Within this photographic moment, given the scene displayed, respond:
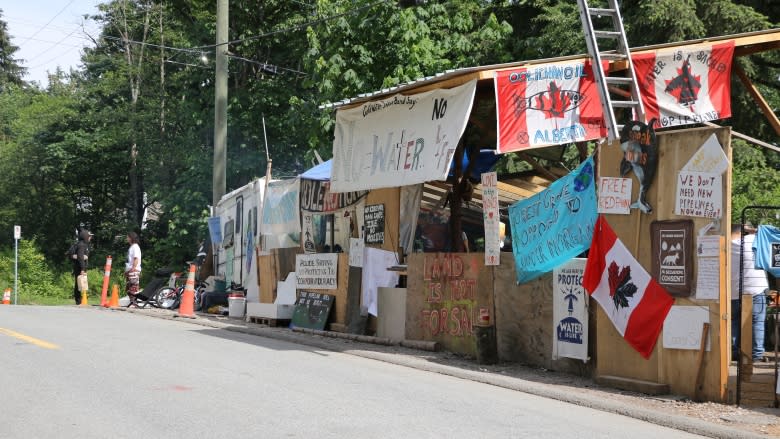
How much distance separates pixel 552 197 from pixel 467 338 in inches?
99.2

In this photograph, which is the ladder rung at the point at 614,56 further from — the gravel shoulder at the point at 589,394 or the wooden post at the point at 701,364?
the wooden post at the point at 701,364

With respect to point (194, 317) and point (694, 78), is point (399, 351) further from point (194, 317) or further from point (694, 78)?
point (194, 317)

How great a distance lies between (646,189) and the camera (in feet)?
33.9

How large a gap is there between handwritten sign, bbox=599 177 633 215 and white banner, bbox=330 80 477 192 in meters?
2.49

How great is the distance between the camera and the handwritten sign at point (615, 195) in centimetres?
1057

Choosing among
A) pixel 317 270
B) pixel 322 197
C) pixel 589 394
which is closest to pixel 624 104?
pixel 589 394

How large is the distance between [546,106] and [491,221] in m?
1.76

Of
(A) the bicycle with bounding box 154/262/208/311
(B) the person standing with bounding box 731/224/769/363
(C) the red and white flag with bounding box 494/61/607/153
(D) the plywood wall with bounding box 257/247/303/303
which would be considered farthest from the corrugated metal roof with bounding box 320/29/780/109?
(A) the bicycle with bounding box 154/262/208/311

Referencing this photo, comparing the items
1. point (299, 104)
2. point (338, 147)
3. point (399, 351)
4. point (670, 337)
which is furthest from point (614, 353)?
point (299, 104)

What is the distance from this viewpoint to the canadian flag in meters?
10.2

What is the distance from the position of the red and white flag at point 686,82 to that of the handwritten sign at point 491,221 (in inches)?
105

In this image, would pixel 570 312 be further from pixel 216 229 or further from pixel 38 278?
pixel 38 278

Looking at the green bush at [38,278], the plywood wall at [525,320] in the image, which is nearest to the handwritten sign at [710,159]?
the plywood wall at [525,320]

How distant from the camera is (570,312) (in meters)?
11.5
